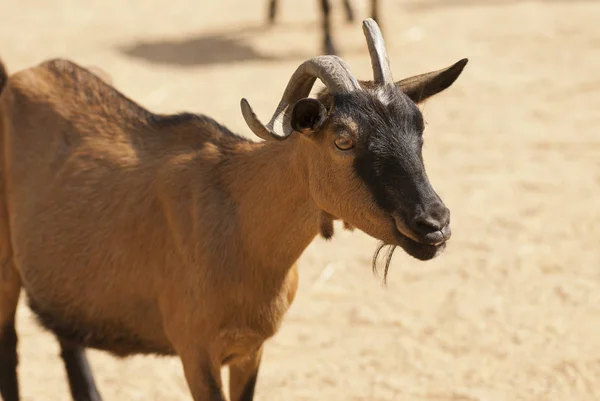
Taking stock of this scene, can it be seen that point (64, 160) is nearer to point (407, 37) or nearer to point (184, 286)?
point (184, 286)

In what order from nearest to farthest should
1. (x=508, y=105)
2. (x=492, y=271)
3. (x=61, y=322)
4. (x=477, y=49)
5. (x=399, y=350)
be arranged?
(x=61, y=322)
(x=399, y=350)
(x=492, y=271)
(x=508, y=105)
(x=477, y=49)

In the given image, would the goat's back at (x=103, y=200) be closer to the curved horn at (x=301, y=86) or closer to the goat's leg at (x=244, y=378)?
the goat's leg at (x=244, y=378)

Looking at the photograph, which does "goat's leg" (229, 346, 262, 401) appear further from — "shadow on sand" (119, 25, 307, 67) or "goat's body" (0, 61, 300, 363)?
"shadow on sand" (119, 25, 307, 67)

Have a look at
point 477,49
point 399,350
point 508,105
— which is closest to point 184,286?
point 399,350

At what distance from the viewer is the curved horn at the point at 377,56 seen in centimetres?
436

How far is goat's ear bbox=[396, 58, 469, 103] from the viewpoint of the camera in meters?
4.47

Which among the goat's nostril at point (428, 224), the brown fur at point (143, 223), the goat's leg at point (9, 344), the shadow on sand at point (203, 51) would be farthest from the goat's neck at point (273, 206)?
the shadow on sand at point (203, 51)

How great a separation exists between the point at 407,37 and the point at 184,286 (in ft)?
35.3

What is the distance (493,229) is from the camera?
841cm

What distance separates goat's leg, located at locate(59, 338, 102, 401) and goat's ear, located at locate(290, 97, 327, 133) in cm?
→ 238

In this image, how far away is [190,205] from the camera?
4855mm

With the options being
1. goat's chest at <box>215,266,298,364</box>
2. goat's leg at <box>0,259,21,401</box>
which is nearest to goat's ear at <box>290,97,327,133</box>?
goat's chest at <box>215,266,298,364</box>

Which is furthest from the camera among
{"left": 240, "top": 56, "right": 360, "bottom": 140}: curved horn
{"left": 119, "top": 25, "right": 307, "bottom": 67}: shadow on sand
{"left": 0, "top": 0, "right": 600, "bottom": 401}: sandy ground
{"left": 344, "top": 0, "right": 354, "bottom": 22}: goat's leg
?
{"left": 344, "top": 0, "right": 354, "bottom": 22}: goat's leg

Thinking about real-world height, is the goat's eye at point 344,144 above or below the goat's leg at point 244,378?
above
